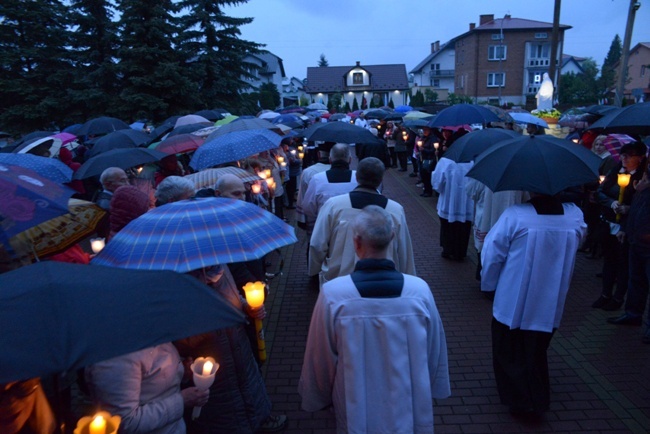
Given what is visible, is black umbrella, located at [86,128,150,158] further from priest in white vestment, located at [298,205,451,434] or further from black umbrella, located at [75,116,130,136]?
priest in white vestment, located at [298,205,451,434]

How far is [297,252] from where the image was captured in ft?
28.8

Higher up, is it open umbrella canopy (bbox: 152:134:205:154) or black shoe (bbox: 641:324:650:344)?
open umbrella canopy (bbox: 152:134:205:154)

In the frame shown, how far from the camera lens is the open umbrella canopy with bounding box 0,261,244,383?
4.23ft

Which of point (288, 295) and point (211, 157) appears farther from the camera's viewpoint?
point (288, 295)

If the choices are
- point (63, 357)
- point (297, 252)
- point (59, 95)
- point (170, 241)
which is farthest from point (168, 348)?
point (59, 95)

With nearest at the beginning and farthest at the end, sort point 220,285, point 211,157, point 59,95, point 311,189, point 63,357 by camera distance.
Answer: point 63,357 < point 220,285 < point 311,189 < point 211,157 < point 59,95

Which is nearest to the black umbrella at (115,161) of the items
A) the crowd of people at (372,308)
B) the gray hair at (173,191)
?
the crowd of people at (372,308)

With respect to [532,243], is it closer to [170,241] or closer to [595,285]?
[170,241]

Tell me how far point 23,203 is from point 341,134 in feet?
16.3

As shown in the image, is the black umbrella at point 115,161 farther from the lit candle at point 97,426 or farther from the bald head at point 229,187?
the lit candle at point 97,426

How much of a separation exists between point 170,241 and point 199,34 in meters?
25.7

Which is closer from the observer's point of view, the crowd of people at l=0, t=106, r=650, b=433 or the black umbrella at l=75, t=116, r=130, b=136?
the crowd of people at l=0, t=106, r=650, b=433

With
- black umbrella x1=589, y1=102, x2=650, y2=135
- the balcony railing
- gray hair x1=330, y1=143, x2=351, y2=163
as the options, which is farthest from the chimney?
gray hair x1=330, y1=143, x2=351, y2=163

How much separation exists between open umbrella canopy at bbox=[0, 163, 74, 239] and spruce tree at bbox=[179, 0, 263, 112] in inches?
889
